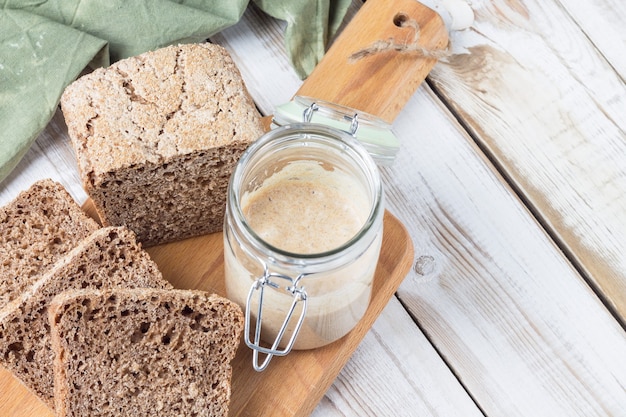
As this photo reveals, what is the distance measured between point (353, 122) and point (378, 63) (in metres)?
0.49

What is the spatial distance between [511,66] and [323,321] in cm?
118

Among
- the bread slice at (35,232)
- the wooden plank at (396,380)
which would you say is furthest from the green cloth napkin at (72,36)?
the wooden plank at (396,380)

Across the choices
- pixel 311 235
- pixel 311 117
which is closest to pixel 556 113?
pixel 311 117

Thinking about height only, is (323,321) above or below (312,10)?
below

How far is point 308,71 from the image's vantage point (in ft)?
8.90

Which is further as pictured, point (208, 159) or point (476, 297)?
point (476, 297)

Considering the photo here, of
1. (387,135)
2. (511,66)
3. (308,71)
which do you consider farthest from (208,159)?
(511,66)

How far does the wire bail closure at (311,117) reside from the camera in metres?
2.12

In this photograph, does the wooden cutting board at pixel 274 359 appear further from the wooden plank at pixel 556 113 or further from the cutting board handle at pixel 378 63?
the wooden plank at pixel 556 113

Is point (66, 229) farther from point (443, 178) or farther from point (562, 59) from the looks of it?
point (562, 59)

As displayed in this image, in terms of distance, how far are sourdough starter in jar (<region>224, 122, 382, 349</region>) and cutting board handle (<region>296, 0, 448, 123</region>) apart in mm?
504

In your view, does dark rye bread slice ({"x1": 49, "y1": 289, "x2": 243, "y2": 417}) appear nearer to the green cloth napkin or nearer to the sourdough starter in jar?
the sourdough starter in jar

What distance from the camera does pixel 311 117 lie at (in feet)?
7.07

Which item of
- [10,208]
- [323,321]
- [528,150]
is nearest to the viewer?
[323,321]
